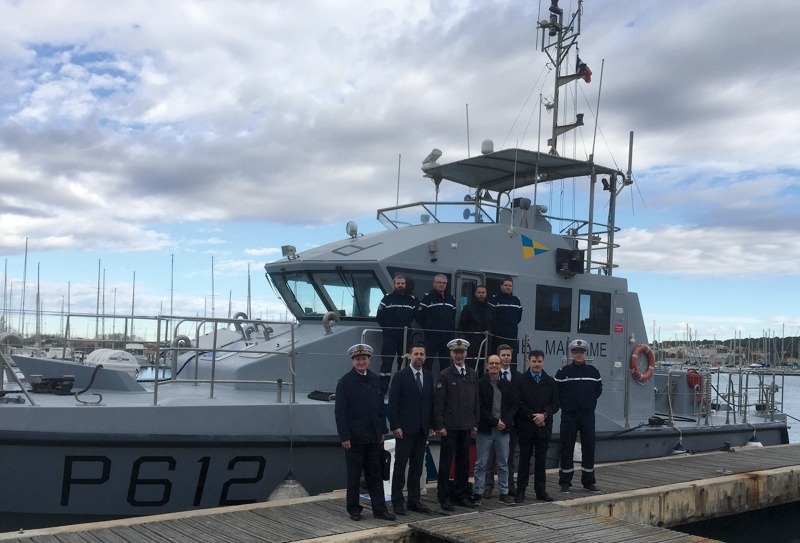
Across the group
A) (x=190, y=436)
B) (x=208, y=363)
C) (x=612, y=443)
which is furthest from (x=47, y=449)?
(x=612, y=443)

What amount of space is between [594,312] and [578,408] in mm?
2603

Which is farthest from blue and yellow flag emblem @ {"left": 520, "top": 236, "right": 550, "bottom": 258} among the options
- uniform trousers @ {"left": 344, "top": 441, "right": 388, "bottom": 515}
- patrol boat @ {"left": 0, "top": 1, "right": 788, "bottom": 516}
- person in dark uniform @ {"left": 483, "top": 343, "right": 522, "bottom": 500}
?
uniform trousers @ {"left": 344, "top": 441, "right": 388, "bottom": 515}

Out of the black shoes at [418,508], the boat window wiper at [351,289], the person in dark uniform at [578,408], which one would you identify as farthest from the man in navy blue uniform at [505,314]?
the black shoes at [418,508]

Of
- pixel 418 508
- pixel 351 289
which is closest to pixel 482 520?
pixel 418 508

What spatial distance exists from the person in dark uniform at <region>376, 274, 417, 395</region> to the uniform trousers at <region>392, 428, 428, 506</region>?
1.44m

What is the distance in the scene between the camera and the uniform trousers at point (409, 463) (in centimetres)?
Answer: 614

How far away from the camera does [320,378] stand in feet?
26.0

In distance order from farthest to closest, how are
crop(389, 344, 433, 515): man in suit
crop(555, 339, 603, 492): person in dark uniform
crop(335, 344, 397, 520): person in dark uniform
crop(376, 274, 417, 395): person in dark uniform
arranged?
crop(376, 274, 417, 395): person in dark uniform < crop(555, 339, 603, 492): person in dark uniform < crop(389, 344, 433, 515): man in suit < crop(335, 344, 397, 520): person in dark uniform

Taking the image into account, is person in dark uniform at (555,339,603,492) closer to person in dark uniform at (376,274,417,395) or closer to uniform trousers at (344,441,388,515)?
person in dark uniform at (376,274,417,395)

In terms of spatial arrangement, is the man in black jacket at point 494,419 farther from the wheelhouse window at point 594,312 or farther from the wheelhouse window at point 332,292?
the wheelhouse window at point 594,312

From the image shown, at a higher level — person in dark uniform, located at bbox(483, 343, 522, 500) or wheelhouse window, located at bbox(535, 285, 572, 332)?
wheelhouse window, located at bbox(535, 285, 572, 332)

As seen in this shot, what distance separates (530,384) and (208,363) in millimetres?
3814

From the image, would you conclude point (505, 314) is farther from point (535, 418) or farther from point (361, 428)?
point (361, 428)

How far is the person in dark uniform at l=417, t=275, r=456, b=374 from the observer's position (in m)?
7.86
